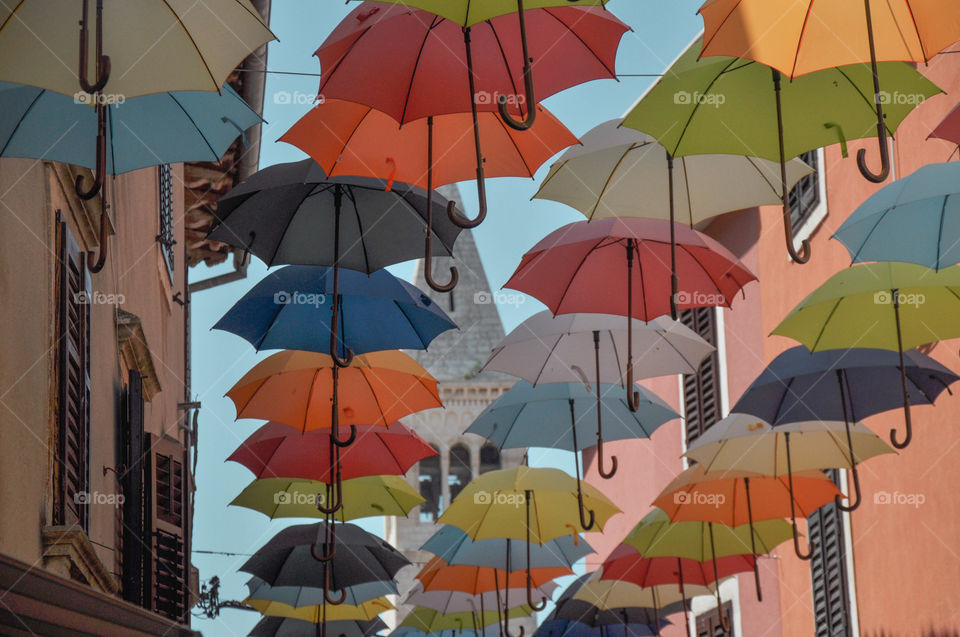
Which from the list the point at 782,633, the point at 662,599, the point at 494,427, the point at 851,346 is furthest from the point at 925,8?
the point at 782,633

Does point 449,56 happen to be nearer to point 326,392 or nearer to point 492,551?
point 326,392

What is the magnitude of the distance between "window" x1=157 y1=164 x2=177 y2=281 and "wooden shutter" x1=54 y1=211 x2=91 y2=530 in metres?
4.53

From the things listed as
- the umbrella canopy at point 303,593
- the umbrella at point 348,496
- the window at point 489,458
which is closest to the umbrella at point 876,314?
the umbrella at point 348,496

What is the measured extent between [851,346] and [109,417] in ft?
16.5

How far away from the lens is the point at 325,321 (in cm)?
831

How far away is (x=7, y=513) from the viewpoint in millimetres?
5410

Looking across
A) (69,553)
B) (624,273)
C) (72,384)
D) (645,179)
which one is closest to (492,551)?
(624,273)

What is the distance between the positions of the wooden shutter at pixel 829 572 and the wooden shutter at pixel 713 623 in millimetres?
2598

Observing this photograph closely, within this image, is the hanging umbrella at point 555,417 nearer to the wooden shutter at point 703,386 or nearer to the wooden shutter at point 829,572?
the wooden shutter at point 829,572

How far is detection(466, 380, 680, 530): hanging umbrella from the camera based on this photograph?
10359 mm

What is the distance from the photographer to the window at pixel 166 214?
40.7ft

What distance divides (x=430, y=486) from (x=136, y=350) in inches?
1405

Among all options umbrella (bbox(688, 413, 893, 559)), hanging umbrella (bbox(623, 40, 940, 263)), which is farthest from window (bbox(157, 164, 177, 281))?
hanging umbrella (bbox(623, 40, 940, 263))

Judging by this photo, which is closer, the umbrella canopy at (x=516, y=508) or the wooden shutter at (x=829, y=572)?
the umbrella canopy at (x=516, y=508)
